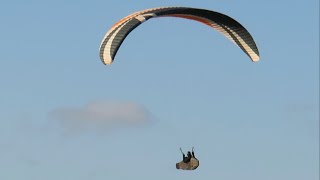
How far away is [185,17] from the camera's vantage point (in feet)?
275

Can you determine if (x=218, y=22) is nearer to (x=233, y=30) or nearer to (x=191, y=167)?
(x=233, y=30)

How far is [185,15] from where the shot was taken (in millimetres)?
82812

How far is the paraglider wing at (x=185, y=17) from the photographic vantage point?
79875 millimetres

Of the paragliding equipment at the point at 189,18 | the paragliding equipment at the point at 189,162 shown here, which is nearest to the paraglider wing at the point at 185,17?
the paragliding equipment at the point at 189,18

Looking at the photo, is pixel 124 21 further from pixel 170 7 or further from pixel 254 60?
pixel 254 60

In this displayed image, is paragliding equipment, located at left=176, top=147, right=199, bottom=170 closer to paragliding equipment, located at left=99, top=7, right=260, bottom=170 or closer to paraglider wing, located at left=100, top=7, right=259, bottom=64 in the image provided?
paragliding equipment, located at left=99, top=7, right=260, bottom=170

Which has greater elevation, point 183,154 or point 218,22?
point 218,22

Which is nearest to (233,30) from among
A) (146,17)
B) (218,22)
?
(218,22)

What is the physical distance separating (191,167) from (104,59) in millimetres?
8941

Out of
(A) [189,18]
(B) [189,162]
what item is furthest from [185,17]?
(B) [189,162]

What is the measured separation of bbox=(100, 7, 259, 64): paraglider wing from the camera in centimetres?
7988

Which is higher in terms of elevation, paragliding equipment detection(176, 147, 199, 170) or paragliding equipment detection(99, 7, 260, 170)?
paragliding equipment detection(99, 7, 260, 170)

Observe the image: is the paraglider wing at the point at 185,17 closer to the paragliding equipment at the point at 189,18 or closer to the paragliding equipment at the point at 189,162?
the paragliding equipment at the point at 189,18

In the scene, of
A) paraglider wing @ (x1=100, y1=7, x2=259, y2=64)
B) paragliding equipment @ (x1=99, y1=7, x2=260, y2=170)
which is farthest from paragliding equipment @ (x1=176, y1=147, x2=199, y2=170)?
paraglider wing @ (x1=100, y1=7, x2=259, y2=64)
